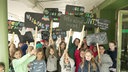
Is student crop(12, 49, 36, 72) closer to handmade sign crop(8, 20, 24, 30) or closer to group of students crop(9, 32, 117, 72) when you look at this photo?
group of students crop(9, 32, 117, 72)

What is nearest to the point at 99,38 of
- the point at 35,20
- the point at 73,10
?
the point at 73,10

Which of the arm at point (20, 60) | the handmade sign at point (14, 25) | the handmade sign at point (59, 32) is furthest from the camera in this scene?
the handmade sign at point (59, 32)

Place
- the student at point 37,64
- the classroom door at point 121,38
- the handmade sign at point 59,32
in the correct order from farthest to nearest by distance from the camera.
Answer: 1. the handmade sign at point 59,32
2. the classroom door at point 121,38
3. the student at point 37,64

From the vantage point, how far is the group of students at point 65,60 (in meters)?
4.43

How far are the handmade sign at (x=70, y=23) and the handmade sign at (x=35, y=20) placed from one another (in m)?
0.51

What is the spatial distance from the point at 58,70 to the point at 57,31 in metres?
1.86

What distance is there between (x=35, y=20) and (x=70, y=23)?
2.43 ft

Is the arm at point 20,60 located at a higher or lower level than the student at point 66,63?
higher

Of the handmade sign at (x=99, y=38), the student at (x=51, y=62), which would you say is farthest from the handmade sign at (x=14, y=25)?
the handmade sign at (x=99, y=38)

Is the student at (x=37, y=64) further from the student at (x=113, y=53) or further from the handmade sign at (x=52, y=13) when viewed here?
the student at (x=113, y=53)

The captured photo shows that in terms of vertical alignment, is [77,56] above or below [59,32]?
below

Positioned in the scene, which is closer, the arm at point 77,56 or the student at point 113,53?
the arm at point 77,56

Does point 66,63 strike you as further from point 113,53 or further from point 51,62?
point 113,53

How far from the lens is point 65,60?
505 centimetres
